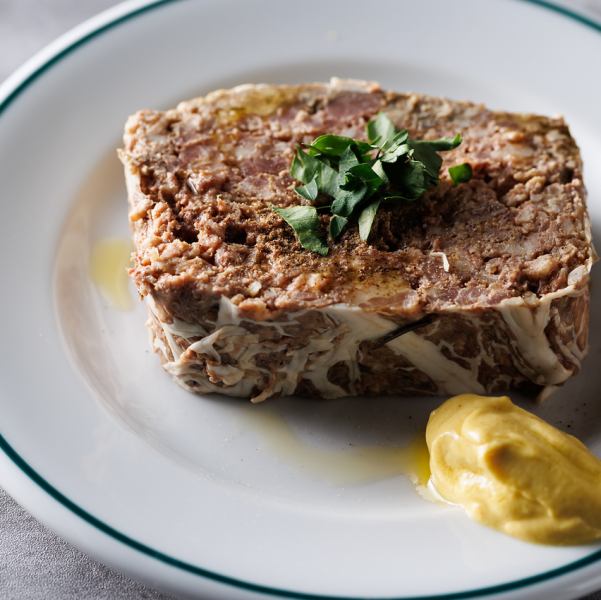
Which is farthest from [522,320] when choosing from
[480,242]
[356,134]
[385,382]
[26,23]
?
[26,23]

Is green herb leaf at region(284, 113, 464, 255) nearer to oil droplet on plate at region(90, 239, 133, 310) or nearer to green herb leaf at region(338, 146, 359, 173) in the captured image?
green herb leaf at region(338, 146, 359, 173)

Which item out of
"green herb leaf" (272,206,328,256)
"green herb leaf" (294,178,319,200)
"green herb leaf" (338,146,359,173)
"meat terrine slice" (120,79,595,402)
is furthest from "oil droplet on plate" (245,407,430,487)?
"green herb leaf" (338,146,359,173)

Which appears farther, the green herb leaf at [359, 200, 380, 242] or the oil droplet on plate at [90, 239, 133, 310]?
the oil droplet on plate at [90, 239, 133, 310]

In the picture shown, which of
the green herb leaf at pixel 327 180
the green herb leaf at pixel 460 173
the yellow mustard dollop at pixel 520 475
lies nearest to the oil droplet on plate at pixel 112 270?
the green herb leaf at pixel 327 180

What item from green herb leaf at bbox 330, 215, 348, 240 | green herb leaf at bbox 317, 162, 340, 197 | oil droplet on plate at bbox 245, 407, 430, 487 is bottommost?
oil droplet on plate at bbox 245, 407, 430, 487

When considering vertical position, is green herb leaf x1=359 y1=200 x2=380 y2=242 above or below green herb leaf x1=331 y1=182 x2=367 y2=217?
below

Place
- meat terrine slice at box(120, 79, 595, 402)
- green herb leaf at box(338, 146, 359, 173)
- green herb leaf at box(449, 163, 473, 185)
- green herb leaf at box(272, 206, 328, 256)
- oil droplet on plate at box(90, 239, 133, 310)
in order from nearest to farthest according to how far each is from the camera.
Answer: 1. meat terrine slice at box(120, 79, 595, 402)
2. green herb leaf at box(272, 206, 328, 256)
3. green herb leaf at box(338, 146, 359, 173)
4. green herb leaf at box(449, 163, 473, 185)
5. oil droplet on plate at box(90, 239, 133, 310)

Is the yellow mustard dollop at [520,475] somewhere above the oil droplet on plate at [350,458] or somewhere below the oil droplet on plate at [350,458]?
above

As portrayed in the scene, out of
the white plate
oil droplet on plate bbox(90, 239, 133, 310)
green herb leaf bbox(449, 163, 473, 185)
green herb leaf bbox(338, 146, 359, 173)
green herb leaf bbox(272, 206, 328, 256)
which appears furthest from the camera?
oil droplet on plate bbox(90, 239, 133, 310)

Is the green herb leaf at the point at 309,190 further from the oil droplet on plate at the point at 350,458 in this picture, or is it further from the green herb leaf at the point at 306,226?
the oil droplet on plate at the point at 350,458
